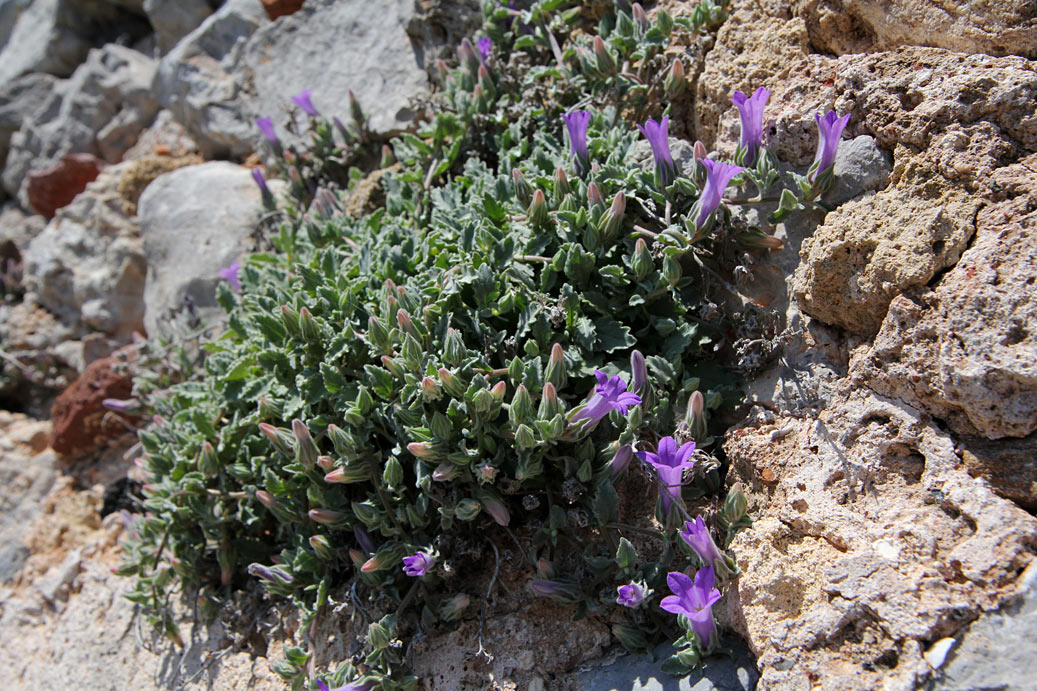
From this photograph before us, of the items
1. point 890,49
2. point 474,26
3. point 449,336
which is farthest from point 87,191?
point 890,49

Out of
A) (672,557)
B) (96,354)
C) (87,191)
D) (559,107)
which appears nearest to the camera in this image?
(672,557)

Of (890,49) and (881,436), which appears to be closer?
(881,436)

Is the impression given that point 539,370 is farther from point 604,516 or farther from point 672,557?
point 672,557

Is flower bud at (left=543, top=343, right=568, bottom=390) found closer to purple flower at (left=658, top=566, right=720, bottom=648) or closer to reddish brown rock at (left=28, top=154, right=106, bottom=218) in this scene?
purple flower at (left=658, top=566, right=720, bottom=648)

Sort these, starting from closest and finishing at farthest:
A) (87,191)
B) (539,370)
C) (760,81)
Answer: (539,370)
(760,81)
(87,191)

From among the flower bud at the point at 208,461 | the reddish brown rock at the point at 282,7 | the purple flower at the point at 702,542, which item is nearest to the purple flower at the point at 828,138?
the purple flower at the point at 702,542

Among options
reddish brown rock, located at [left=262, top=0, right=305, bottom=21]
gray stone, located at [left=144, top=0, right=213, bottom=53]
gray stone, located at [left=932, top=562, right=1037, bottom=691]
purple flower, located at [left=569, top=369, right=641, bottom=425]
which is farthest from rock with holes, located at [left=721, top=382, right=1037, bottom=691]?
gray stone, located at [left=144, top=0, right=213, bottom=53]

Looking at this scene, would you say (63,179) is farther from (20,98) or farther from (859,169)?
(859,169)
